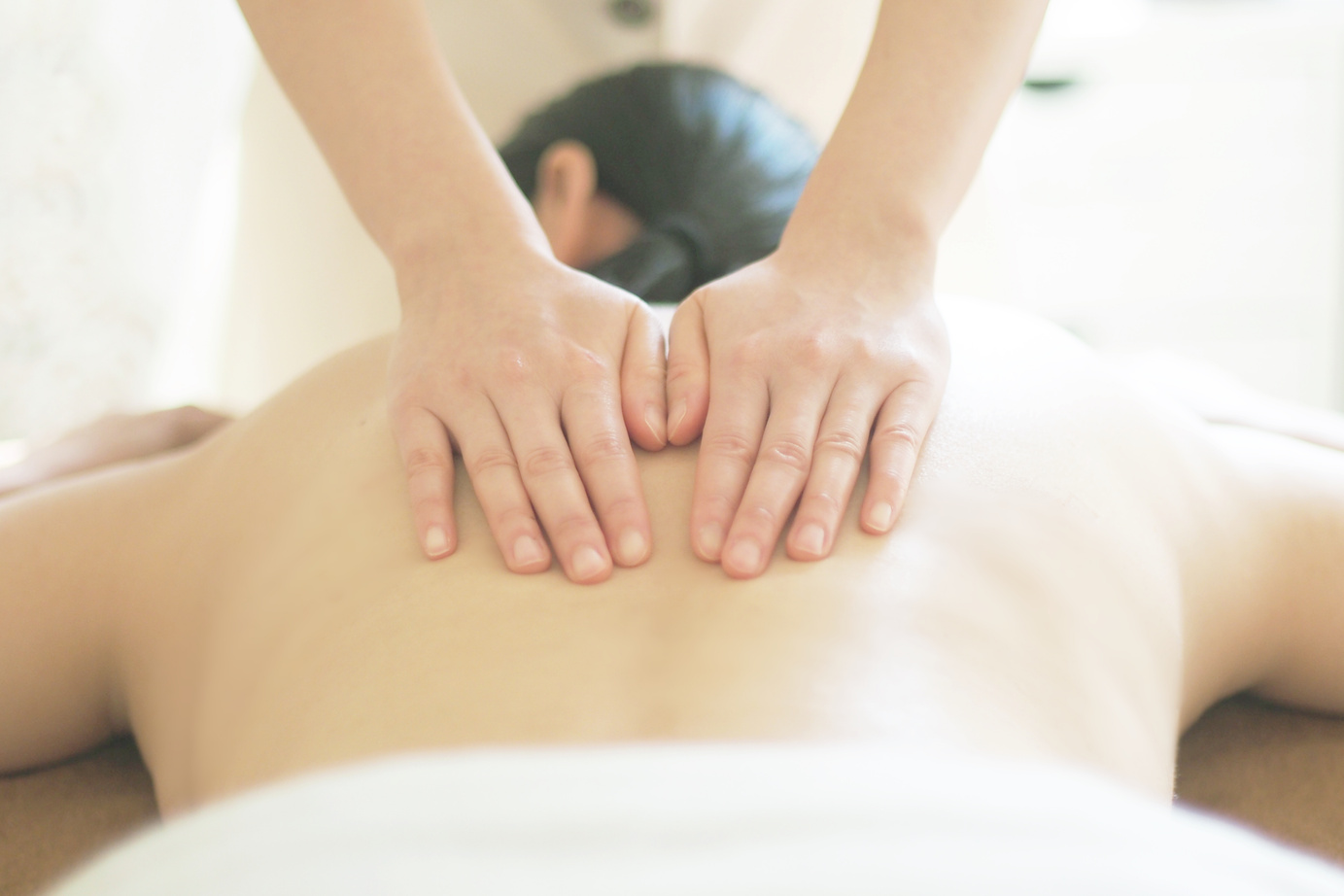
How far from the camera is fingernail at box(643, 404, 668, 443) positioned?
759 mm

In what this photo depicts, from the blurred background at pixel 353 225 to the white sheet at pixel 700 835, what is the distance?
1.25 meters

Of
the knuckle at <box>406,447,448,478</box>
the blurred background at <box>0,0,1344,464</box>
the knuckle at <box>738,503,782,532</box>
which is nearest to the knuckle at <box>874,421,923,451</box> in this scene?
the knuckle at <box>738,503,782,532</box>

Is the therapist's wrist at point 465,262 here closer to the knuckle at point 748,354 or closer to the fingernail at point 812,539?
the knuckle at point 748,354

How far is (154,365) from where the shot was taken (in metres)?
2.12

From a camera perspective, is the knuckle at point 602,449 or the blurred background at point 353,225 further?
the blurred background at point 353,225

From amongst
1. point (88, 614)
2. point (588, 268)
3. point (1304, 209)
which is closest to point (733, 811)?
point (88, 614)

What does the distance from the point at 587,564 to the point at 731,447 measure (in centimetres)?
14

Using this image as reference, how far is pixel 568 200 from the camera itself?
1.27m

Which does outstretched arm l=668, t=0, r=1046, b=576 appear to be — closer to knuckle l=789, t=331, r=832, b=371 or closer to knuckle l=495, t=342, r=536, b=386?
knuckle l=789, t=331, r=832, b=371

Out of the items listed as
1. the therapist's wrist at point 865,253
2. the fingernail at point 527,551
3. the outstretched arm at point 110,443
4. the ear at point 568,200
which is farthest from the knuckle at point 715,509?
the outstretched arm at point 110,443

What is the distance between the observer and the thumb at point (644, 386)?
762mm

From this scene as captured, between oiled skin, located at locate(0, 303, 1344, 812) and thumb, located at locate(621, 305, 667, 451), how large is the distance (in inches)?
0.9

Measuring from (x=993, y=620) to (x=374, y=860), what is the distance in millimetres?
384

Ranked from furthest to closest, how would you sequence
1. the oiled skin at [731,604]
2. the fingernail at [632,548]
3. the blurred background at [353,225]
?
the blurred background at [353,225]
the fingernail at [632,548]
the oiled skin at [731,604]
